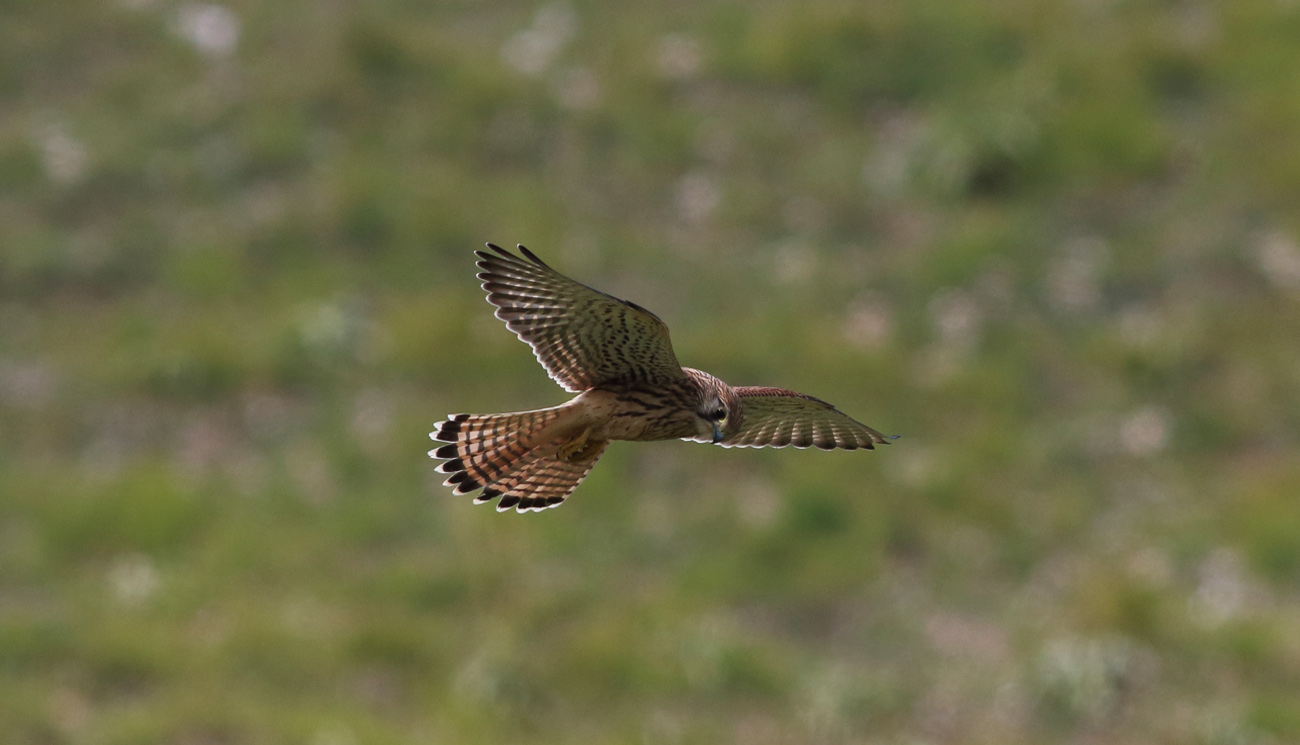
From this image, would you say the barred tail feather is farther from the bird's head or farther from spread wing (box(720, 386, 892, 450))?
spread wing (box(720, 386, 892, 450))

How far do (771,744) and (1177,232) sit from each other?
5454 millimetres

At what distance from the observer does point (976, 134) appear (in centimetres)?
1452

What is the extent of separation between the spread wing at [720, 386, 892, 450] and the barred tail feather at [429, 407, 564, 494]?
2.41ft

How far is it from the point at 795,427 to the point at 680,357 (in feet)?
20.8

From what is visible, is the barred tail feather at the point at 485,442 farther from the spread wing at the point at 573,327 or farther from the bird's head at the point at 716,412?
the bird's head at the point at 716,412

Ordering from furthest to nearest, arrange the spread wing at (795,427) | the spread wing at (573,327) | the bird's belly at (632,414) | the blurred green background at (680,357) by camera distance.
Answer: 1. the blurred green background at (680,357)
2. the spread wing at (795,427)
3. the bird's belly at (632,414)
4. the spread wing at (573,327)

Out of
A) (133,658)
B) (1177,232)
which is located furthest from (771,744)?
(1177,232)

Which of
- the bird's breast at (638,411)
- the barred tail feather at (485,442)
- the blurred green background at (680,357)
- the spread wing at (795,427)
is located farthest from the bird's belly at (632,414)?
the blurred green background at (680,357)

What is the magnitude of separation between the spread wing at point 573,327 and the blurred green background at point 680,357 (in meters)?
5.66

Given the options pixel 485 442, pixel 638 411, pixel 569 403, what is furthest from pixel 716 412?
pixel 485 442

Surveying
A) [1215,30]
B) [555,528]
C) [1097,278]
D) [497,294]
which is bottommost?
[497,294]

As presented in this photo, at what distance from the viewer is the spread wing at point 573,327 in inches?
209

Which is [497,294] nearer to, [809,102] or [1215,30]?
[809,102]

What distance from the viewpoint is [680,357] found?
41.5 feet
